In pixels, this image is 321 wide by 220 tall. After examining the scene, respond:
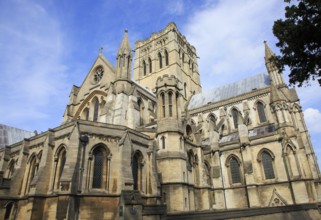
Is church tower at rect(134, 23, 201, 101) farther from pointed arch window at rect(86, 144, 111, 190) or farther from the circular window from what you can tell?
pointed arch window at rect(86, 144, 111, 190)

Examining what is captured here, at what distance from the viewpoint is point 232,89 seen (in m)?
35.5

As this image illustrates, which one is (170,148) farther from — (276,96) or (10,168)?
(10,168)

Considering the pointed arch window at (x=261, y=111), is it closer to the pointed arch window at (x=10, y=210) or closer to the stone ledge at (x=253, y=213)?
the stone ledge at (x=253, y=213)

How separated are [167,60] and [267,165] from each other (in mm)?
28127

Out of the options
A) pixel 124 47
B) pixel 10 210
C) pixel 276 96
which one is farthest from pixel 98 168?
pixel 276 96

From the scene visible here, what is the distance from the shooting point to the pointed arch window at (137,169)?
52.7ft

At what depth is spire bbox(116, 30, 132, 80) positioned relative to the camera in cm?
2470

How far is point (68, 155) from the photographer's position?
13.8 meters

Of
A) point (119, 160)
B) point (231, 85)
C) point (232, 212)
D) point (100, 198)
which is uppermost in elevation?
point (231, 85)

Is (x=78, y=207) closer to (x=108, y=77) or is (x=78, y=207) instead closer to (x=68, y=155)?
(x=68, y=155)

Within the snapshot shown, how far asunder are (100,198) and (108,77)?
15.8 meters

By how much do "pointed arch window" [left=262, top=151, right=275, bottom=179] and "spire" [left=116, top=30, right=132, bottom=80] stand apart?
53.6 feet

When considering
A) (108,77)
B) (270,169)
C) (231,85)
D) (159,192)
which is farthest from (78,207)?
(231,85)

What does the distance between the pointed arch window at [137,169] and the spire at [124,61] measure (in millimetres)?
10509
